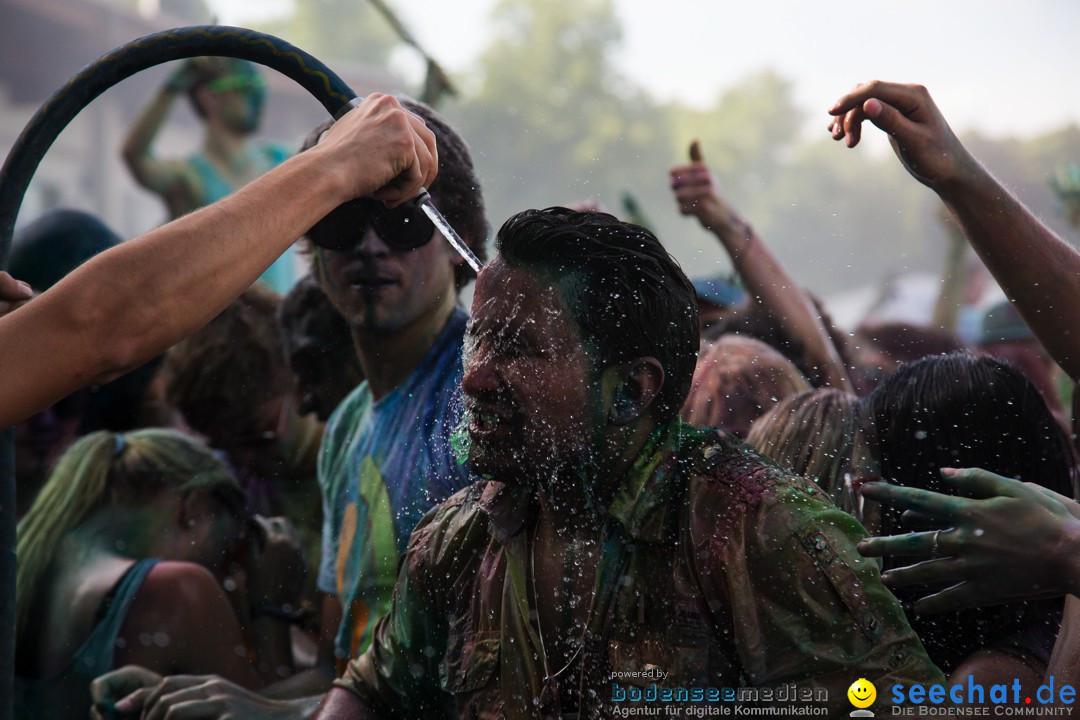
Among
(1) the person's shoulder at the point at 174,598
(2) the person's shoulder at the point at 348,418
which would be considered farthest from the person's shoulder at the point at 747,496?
(1) the person's shoulder at the point at 174,598

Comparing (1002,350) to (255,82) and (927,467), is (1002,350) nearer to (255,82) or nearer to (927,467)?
(927,467)

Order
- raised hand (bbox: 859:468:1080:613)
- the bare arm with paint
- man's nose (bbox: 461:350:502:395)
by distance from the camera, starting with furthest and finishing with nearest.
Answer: the bare arm with paint → man's nose (bbox: 461:350:502:395) → raised hand (bbox: 859:468:1080:613)

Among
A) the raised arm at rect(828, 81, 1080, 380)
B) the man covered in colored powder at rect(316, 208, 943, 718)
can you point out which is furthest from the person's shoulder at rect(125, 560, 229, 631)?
the raised arm at rect(828, 81, 1080, 380)

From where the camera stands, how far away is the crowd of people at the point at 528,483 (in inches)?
79.4

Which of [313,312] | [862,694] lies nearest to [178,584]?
[313,312]

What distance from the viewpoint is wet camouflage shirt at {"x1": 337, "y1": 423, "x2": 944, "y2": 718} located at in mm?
1955

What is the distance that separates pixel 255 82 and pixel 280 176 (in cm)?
467

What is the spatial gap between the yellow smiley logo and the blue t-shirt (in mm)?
1166

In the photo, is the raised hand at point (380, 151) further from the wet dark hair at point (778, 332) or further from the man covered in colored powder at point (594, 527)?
the wet dark hair at point (778, 332)

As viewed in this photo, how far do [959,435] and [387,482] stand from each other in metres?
1.46

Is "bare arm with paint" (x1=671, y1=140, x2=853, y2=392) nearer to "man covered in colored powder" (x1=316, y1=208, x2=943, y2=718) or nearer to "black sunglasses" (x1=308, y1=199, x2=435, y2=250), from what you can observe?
"black sunglasses" (x1=308, y1=199, x2=435, y2=250)

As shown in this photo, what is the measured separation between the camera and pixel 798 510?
2047 mm

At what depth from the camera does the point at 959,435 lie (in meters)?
2.59

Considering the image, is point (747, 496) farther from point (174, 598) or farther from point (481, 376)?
point (174, 598)
